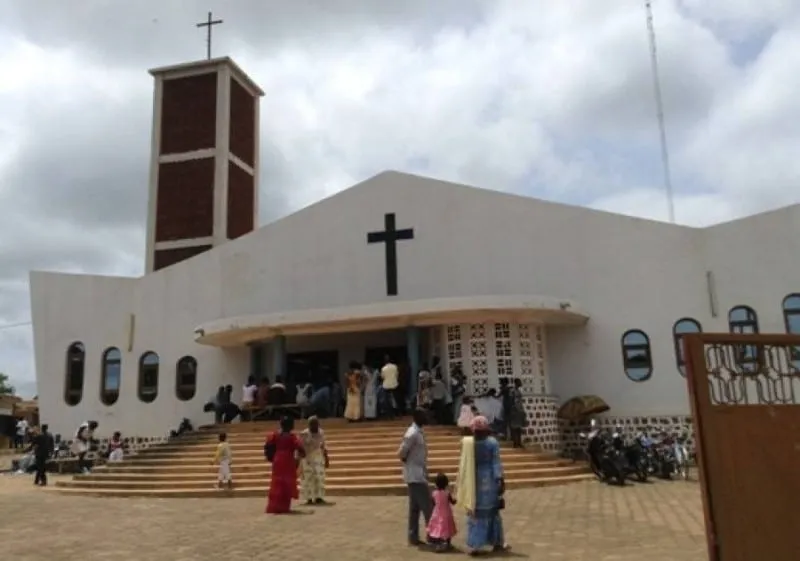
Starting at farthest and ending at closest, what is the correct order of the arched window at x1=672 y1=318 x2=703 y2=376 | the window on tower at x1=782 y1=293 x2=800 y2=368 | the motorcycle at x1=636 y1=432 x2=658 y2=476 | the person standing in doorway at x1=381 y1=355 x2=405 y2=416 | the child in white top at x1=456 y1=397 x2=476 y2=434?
the arched window at x1=672 y1=318 x2=703 y2=376
the window on tower at x1=782 y1=293 x2=800 y2=368
the person standing in doorway at x1=381 y1=355 x2=405 y2=416
the motorcycle at x1=636 y1=432 x2=658 y2=476
the child in white top at x1=456 y1=397 x2=476 y2=434

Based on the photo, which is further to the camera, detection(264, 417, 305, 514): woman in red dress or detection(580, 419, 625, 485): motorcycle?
detection(580, 419, 625, 485): motorcycle

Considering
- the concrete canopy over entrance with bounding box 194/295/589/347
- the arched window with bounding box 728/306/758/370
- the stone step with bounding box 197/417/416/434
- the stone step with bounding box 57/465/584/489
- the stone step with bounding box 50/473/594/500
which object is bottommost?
the stone step with bounding box 50/473/594/500

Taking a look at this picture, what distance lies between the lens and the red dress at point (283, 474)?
30.2 ft

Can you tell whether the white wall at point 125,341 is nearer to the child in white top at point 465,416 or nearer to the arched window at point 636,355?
the child in white top at point 465,416

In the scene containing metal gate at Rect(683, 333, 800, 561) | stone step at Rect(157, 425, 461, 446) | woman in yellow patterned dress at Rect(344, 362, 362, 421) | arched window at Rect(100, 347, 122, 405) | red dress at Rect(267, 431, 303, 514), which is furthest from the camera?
arched window at Rect(100, 347, 122, 405)

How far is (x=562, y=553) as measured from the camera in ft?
20.8

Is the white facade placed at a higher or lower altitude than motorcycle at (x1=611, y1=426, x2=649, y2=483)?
higher

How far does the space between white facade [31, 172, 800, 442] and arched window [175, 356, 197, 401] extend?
7.0 inches

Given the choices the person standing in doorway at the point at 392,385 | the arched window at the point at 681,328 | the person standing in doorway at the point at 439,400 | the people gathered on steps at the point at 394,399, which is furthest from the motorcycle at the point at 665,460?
the person standing in doorway at the point at 392,385

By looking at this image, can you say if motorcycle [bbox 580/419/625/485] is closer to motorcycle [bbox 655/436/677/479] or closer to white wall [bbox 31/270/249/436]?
motorcycle [bbox 655/436/677/479]

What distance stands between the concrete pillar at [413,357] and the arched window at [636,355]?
15.3 ft

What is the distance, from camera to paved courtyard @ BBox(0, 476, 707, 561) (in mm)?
6512

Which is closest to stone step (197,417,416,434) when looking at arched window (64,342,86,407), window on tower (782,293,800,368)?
arched window (64,342,86,407)

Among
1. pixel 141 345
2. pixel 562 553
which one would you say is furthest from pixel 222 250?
pixel 562 553
